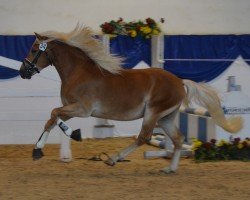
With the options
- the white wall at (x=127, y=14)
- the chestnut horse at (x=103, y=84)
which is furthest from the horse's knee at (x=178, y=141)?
the white wall at (x=127, y=14)

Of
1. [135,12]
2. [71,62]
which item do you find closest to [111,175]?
[71,62]

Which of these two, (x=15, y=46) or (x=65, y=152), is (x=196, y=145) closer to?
(x=65, y=152)

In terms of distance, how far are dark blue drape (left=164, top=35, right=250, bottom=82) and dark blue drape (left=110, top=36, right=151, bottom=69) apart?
2.07 ft

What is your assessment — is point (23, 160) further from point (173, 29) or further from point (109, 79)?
point (173, 29)

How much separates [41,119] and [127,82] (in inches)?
210

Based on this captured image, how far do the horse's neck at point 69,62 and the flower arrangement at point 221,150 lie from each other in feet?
7.81

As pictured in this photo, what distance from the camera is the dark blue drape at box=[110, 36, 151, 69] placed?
45.9 ft

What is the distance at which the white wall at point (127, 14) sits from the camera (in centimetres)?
1609

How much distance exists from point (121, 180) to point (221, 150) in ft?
8.52

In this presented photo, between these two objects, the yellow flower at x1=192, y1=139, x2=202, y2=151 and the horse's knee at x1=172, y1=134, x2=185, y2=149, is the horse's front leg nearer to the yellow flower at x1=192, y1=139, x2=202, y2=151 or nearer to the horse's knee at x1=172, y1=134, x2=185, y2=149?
the horse's knee at x1=172, y1=134, x2=185, y2=149

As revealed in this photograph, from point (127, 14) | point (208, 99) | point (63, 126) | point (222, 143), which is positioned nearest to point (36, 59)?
point (63, 126)

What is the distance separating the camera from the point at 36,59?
756 centimetres

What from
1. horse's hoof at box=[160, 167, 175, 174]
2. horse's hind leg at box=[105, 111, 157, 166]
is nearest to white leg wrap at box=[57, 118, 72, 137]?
horse's hind leg at box=[105, 111, 157, 166]

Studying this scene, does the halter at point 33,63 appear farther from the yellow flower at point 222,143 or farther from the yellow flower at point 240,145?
the yellow flower at point 240,145
